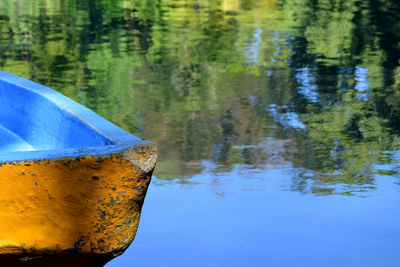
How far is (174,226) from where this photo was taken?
4340mm

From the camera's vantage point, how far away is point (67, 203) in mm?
2590

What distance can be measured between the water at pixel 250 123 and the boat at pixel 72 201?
1265 mm

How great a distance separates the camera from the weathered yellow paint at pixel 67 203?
2520mm

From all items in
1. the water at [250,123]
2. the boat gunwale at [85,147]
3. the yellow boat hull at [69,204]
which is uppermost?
the boat gunwale at [85,147]

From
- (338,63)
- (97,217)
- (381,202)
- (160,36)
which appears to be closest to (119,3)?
(160,36)

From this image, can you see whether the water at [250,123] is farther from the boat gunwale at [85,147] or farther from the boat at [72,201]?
the boat at [72,201]

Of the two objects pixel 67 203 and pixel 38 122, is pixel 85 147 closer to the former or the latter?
pixel 67 203

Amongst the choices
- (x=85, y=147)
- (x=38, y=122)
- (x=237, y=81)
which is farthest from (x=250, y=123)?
(x=85, y=147)

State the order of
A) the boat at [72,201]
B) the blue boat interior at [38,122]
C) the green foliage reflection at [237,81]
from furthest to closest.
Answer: the green foliage reflection at [237,81], the blue boat interior at [38,122], the boat at [72,201]

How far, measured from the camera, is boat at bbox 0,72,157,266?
8.26ft

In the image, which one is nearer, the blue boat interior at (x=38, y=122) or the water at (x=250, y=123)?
the blue boat interior at (x=38, y=122)

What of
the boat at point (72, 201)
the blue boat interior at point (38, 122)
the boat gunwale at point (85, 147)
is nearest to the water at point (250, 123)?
the blue boat interior at point (38, 122)

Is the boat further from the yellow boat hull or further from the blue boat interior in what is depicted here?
the blue boat interior

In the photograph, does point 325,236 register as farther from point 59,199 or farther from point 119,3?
point 119,3
